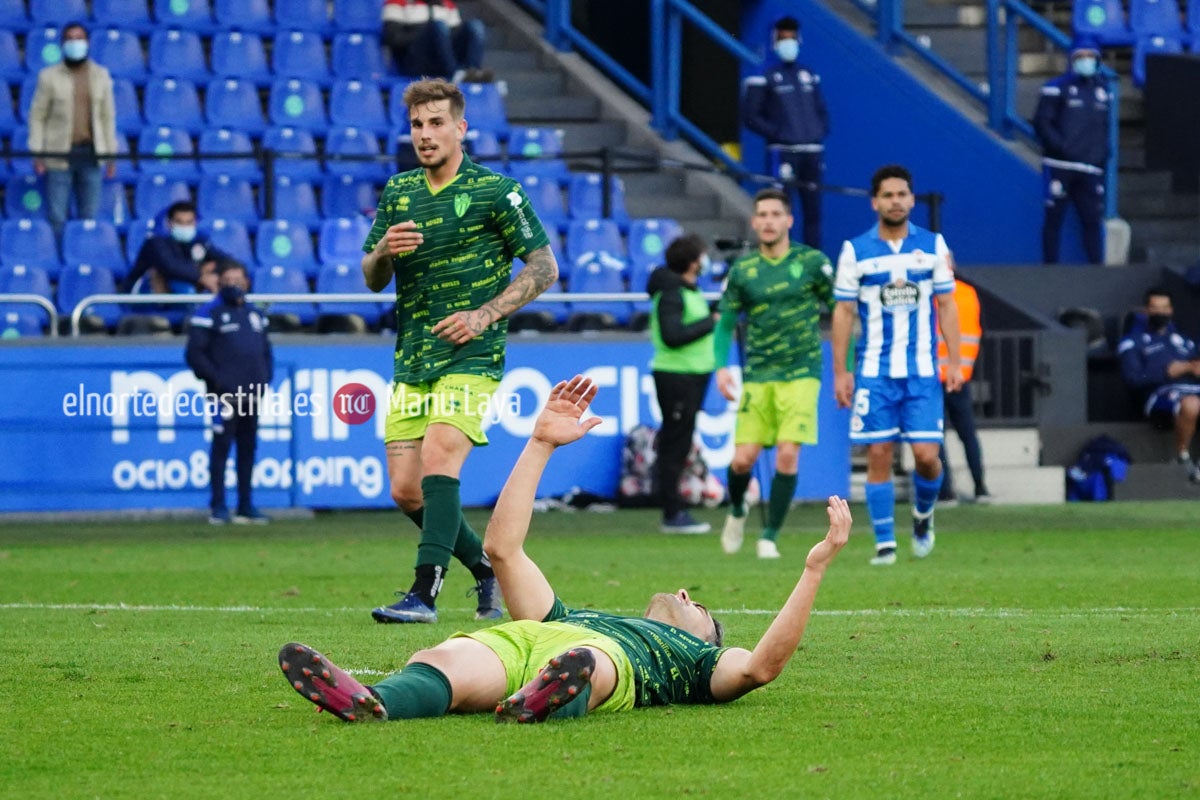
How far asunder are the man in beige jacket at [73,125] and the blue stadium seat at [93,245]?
316 millimetres

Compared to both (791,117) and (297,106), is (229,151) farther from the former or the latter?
(791,117)

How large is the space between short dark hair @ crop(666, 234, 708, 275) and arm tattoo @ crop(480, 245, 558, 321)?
22.2 feet

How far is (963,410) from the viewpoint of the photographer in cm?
1716

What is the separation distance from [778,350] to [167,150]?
28.4 ft

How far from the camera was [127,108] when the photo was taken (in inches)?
791

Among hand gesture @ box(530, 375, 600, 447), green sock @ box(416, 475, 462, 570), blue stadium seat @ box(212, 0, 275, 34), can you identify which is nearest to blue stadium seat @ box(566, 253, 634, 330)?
blue stadium seat @ box(212, 0, 275, 34)

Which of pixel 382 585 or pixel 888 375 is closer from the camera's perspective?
pixel 382 585

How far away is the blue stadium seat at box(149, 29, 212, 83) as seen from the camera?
2061 cm

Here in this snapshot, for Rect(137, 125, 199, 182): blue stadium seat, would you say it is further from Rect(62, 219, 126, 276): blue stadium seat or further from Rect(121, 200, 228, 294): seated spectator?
Rect(121, 200, 228, 294): seated spectator

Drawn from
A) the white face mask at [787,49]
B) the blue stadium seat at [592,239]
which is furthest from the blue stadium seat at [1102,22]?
the blue stadium seat at [592,239]

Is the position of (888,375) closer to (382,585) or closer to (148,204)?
(382,585)

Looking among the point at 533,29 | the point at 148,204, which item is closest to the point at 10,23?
the point at 148,204

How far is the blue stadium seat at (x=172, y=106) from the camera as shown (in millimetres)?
20078

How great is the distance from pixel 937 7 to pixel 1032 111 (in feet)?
6.64
